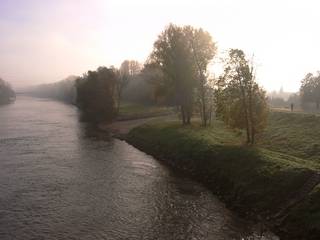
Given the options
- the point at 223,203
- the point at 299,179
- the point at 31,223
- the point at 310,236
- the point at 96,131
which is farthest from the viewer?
the point at 96,131

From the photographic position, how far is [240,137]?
183ft

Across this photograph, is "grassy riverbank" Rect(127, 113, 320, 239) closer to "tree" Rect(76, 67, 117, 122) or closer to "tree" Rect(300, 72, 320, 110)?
"tree" Rect(76, 67, 117, 122)

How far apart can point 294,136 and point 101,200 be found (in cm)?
2942

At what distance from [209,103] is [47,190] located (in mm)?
38006

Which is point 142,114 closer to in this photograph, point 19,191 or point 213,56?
point 213,56

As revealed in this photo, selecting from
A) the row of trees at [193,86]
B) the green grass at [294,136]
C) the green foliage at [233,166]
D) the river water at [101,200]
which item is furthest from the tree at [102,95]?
the green grass at [294,136]

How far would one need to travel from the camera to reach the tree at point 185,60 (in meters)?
68.6

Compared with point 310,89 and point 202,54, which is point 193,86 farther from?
point 310,89

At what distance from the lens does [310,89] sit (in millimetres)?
107250

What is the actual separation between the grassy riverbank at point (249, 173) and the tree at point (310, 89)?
54687 millimetres

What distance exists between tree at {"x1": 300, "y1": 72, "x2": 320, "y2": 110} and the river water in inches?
2572

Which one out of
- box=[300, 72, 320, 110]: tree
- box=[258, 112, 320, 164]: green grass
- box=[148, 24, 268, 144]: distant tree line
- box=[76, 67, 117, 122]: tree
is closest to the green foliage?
box=[258, 112, 320, 164]: green grass

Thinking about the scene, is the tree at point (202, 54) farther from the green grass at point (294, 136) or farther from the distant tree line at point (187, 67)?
the green grass at point (294, 136)

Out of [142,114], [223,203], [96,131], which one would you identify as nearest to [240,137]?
[223,203]
